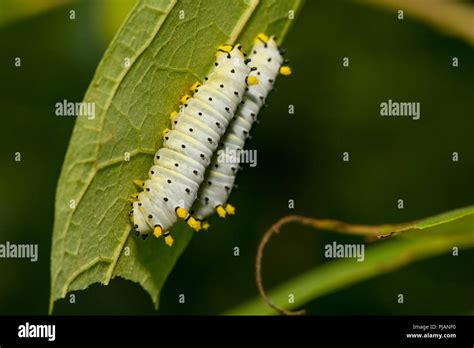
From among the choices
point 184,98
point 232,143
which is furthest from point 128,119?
point 232,143

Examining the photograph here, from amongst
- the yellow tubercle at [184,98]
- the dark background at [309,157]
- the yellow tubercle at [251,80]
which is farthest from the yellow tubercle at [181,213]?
the dark background at [309,157]

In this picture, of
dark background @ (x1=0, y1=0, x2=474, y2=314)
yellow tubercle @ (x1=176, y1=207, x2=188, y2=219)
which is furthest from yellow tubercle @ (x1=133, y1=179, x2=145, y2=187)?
dark background @ (x1=0, y1=0, x2=474, y2=314)

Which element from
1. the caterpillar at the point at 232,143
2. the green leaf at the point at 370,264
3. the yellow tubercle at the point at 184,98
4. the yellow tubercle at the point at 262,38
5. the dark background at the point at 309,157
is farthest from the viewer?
the dark background at the point at 309,157

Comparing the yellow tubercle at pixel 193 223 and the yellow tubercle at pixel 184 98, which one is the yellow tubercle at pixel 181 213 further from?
the yellow tubercle at pixel 184 98

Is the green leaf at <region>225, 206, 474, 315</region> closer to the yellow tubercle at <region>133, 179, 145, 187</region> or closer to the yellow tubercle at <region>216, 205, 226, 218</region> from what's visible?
the yellow tubercle at <region>216, 205, 226, 218</region>

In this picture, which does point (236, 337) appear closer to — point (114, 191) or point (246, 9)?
point (114, 191)

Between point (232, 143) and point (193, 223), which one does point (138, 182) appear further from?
point (232, 143)
